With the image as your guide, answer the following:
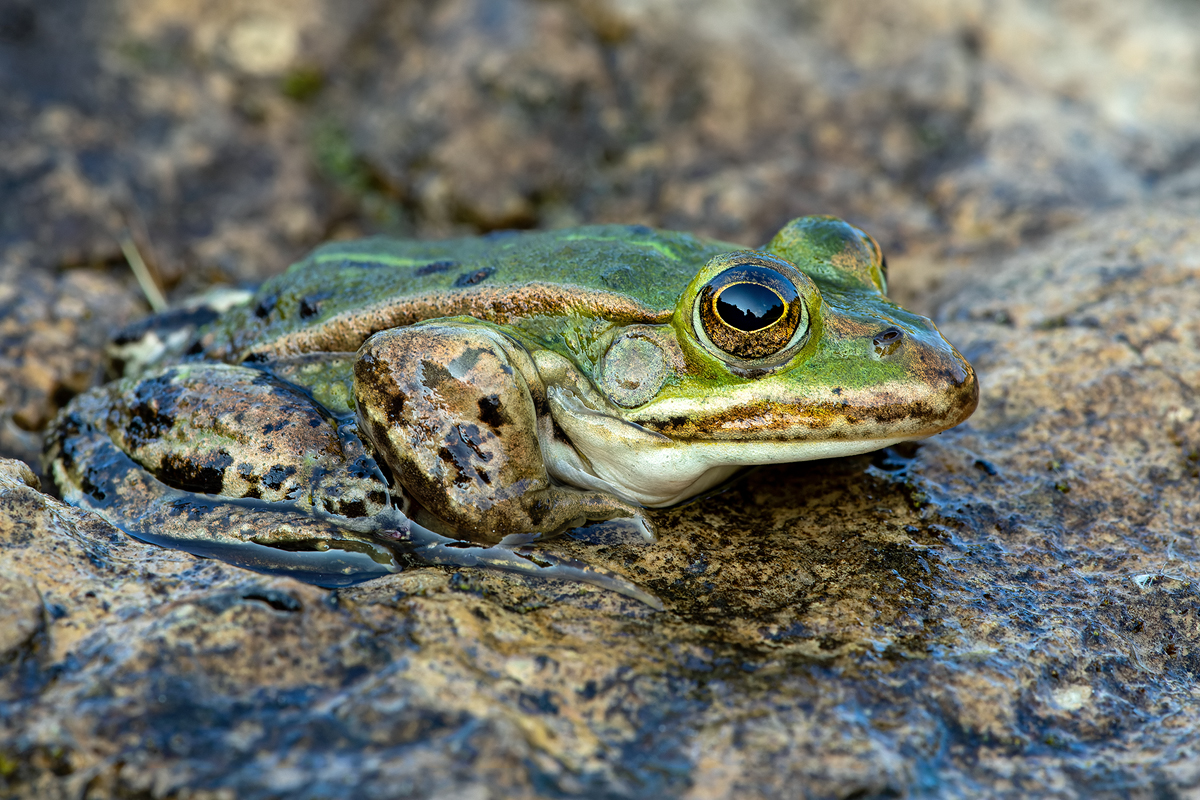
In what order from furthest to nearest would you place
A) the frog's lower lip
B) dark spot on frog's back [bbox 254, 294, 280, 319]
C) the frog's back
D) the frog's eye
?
1. dark spot on frog's back [bbox 254, 294, 280, 319]
2. the frog's back
3. the frog's eye
4. the frog's lower lip

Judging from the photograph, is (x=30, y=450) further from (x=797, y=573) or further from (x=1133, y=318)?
(x=1133, y=318)

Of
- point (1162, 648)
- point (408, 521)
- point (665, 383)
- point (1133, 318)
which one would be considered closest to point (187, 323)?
point (408, 521)

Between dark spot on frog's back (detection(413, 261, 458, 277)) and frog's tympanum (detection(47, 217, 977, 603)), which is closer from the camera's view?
frog's tympanum (detection(47, 217, 977, 603))

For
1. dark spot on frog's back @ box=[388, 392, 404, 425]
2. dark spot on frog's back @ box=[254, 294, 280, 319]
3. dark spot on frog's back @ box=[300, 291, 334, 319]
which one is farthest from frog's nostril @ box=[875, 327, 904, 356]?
dark spot on frog's back @ box=[254, 294, 280, 319]

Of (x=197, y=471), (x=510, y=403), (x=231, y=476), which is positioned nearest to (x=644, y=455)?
(x=510, y=403)

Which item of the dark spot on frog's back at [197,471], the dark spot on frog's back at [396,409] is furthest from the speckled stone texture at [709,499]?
the dark spot on frog's back at [396,409]

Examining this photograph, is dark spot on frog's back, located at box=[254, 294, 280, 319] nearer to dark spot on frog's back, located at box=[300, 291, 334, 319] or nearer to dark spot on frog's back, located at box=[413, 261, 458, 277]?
dark spot on frog's back, located at box=[300, 291, 334, 319]

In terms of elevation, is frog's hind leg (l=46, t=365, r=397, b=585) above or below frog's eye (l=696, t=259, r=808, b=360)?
below

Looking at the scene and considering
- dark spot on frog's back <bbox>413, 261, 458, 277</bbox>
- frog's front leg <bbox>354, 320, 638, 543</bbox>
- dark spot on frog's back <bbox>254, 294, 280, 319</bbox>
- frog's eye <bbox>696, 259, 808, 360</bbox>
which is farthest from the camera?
dark spot on frog's back <bbox>254, 294, 280, 319</bbox>

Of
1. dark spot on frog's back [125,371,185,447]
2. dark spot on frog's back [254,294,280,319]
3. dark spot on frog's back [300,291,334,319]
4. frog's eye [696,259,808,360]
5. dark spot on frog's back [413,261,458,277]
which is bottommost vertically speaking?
dark spot on frog's back [125,371,185,447]
